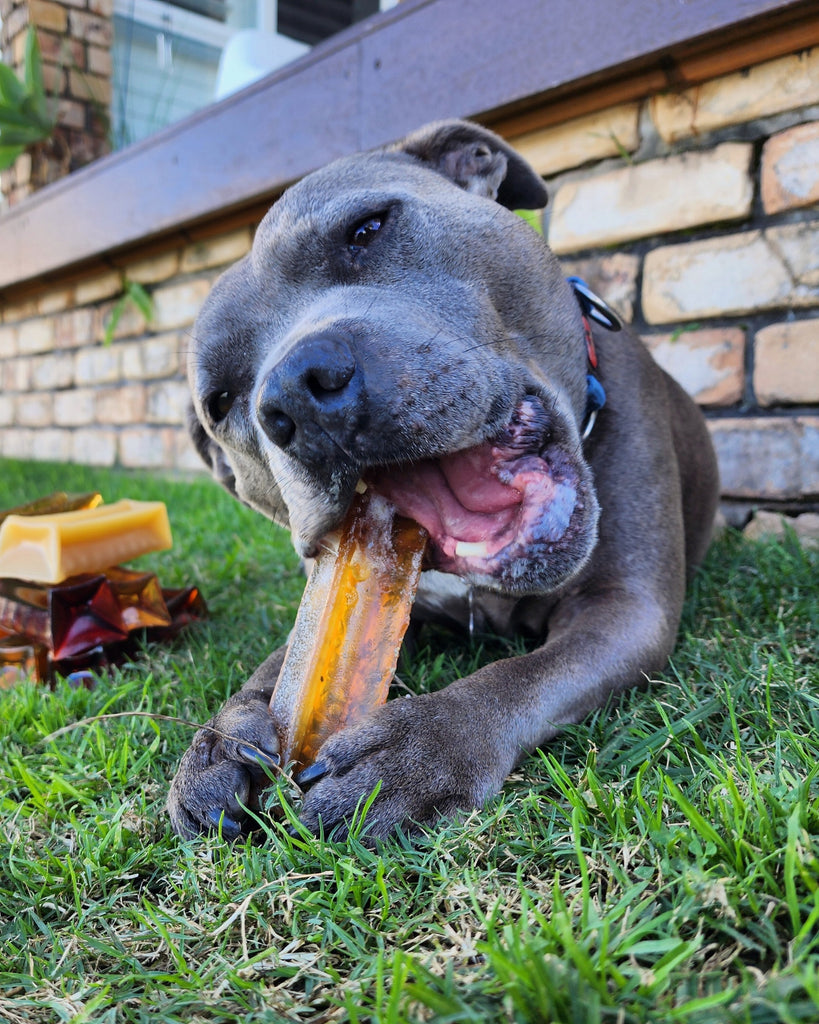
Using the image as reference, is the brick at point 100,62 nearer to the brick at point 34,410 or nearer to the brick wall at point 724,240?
the brick at point 34,410

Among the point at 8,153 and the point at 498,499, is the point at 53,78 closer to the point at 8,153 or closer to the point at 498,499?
the point at 8,153

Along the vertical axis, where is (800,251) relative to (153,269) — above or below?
below

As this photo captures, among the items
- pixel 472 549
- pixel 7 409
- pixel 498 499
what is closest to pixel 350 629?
pixel 472 549

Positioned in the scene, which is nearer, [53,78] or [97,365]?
[97,365]

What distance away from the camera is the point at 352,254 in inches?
68.4

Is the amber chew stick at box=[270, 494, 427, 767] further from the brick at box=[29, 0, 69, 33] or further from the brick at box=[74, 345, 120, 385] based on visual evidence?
the brick at box=[29, 0, 69, 33]

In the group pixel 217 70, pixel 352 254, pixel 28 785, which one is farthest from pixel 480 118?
pixel 217 70

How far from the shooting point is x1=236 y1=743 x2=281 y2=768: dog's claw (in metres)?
1.29

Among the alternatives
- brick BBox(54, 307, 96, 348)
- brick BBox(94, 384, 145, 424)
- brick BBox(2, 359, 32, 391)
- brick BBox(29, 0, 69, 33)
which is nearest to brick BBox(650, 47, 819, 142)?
brick BBox(94, 384, 145, 424)

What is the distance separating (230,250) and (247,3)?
247 centimetres

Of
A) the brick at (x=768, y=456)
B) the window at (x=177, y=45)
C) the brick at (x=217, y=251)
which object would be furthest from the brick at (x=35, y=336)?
the brick at (x=768, y=456)

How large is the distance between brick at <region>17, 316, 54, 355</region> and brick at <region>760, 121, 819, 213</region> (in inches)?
211

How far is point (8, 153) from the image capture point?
5.97 meters

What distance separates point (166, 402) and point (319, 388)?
4122mm
